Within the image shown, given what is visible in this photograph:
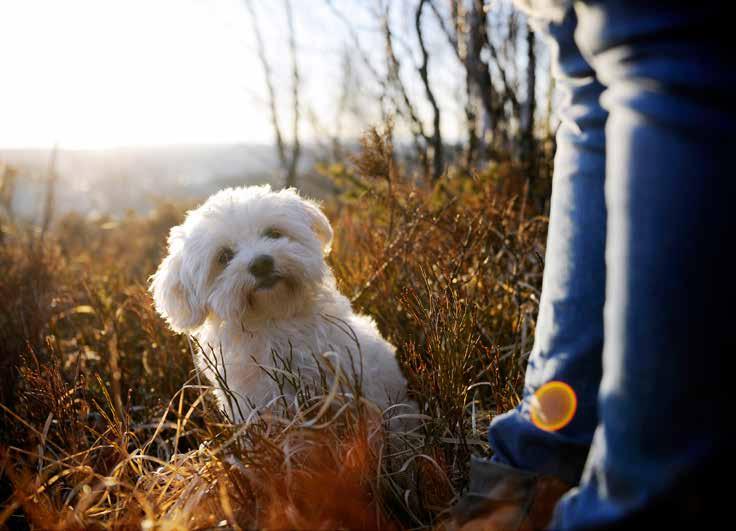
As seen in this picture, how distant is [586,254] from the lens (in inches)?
45.6

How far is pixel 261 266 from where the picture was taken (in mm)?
2371

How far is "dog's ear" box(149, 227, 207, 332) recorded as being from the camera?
2480mm

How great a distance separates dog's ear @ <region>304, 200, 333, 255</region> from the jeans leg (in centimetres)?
173

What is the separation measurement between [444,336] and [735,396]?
1.04 m

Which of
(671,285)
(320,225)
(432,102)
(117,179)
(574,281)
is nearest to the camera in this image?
(671,285)

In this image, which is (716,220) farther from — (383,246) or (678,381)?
(383,246)

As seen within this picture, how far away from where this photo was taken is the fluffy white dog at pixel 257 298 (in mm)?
2287

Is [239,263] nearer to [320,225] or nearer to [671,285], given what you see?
[320,225]

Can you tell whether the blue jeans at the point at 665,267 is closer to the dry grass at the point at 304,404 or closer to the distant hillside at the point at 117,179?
the dry grass at the point at 304,404

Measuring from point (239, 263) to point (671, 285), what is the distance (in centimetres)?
192

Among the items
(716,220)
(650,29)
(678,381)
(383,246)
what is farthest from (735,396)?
(383,246)

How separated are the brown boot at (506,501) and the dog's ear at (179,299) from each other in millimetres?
1642

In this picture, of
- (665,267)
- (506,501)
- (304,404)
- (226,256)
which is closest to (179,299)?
(226,256)

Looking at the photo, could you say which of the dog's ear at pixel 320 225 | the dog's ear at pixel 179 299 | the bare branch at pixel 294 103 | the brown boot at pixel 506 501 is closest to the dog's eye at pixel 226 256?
the dog's ear at pixel 179 299
